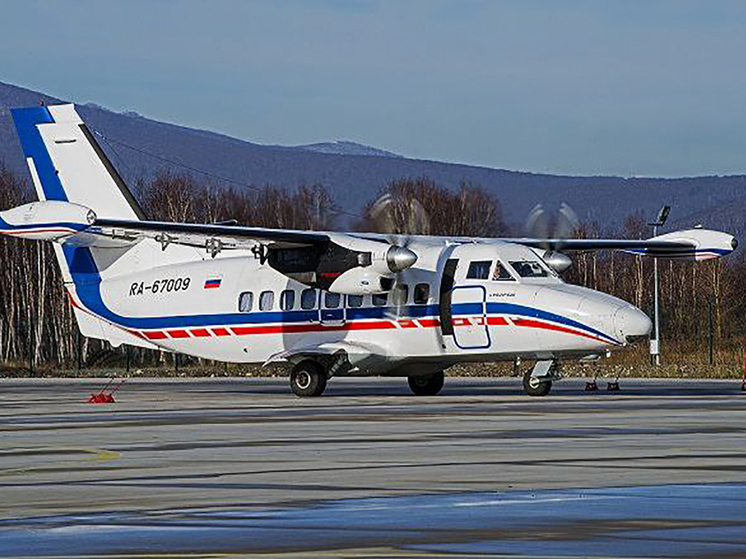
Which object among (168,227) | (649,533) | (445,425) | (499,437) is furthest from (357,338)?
(649,533)

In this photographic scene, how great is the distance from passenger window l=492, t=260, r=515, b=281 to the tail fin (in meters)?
11.6

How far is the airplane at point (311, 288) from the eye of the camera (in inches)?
1388

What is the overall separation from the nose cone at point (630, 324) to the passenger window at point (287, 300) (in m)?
8.60

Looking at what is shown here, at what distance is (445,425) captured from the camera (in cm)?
2516

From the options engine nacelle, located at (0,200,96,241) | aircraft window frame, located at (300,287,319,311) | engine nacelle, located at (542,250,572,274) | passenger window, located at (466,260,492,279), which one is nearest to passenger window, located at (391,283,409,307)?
passenger window, located at (466,260,492,279)

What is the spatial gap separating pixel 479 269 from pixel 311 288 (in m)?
4.67

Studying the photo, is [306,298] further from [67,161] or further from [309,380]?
[67,161]

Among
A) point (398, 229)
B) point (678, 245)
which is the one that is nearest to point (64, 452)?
point (398, 229)

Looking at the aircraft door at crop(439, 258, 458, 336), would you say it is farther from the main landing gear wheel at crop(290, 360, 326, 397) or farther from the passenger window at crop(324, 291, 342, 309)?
the main landing gear wheel at crop(290, 360, 326, 397)

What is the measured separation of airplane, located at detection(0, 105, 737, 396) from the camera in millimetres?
35250

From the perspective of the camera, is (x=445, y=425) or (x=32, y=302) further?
(x=32, y=302)

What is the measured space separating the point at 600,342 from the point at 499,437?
12.3 m

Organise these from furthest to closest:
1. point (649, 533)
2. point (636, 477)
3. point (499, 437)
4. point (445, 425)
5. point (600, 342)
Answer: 1. point (600, 342)
2. point (445, 425)
3. point (499, 437)
4. point (636, 477)
5. point (649, 533)

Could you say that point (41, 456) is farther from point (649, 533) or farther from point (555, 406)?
point (555, 406)
